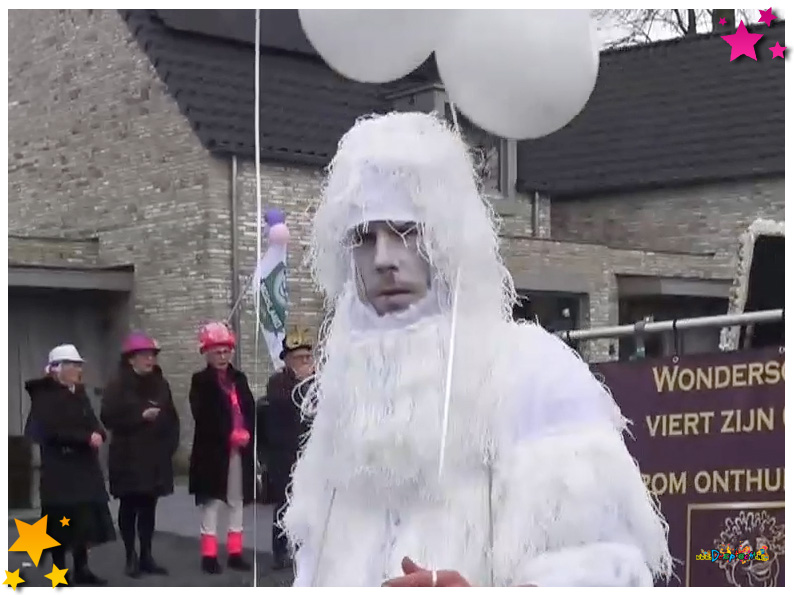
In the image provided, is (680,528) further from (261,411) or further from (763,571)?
(261,411)

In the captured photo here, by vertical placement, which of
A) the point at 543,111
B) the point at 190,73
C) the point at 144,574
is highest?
the point at 190,73

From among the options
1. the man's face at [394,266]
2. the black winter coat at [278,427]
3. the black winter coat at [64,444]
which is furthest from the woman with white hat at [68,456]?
the man's face at [394,266]

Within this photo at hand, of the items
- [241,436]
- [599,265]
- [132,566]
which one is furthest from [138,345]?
[599,265]

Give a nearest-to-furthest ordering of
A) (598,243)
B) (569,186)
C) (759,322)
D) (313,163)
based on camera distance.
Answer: (759,322) < (313,163) < (598,243) < (569,186)

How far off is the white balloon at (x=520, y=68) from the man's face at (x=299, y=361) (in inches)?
156

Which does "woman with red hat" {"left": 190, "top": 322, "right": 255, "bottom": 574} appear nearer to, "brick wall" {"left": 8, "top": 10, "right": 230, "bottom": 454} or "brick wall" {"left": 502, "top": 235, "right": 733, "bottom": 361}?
"brick wall" {"left": 8, "top": 10, "right": 230, "bottom": 454}

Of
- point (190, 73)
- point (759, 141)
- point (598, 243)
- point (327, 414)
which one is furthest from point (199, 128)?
point (327, 414)

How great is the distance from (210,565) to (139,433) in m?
0.78

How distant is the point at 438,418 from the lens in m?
2.05

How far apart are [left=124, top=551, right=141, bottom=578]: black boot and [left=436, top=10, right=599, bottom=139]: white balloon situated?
4.40 m

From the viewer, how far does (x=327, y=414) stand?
87.6 inches

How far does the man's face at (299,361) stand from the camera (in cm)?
614

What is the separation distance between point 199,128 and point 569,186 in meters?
4.40

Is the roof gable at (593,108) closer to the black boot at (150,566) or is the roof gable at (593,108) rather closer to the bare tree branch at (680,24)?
the bare tree branch at (680,24)
